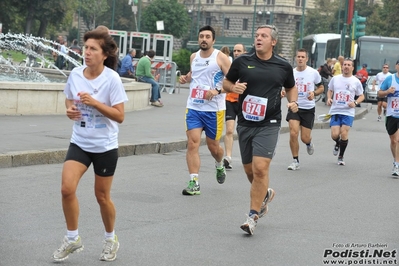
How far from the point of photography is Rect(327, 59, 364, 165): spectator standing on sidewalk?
15594 millimetres

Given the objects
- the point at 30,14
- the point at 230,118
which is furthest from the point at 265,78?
the point at 30,14

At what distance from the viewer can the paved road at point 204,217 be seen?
7.32 meters

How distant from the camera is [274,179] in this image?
13.0 metres

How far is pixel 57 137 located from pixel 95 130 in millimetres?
8447

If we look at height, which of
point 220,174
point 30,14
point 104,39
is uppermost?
point 30,14

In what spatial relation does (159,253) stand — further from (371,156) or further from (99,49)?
(371,156)

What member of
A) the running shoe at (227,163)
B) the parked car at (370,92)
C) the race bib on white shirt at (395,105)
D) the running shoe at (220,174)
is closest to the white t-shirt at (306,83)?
the race bib on white shirt at (395,105)

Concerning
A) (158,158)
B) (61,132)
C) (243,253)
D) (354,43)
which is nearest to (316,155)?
(158,158)

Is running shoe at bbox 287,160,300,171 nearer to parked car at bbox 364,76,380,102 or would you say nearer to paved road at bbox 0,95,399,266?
paved road at bbox 0,95,399,266

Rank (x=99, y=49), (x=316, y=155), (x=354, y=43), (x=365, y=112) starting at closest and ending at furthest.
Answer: (x=99, y=49), (x=316, y=155), (x=365, y=112), (x=354, y=43)

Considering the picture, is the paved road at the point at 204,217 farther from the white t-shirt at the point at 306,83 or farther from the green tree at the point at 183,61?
the green tree at the point at 183,61

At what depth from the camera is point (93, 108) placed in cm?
688

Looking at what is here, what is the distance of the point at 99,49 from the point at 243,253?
2011 millimetres

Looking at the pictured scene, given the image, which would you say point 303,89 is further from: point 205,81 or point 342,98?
point 205,81
